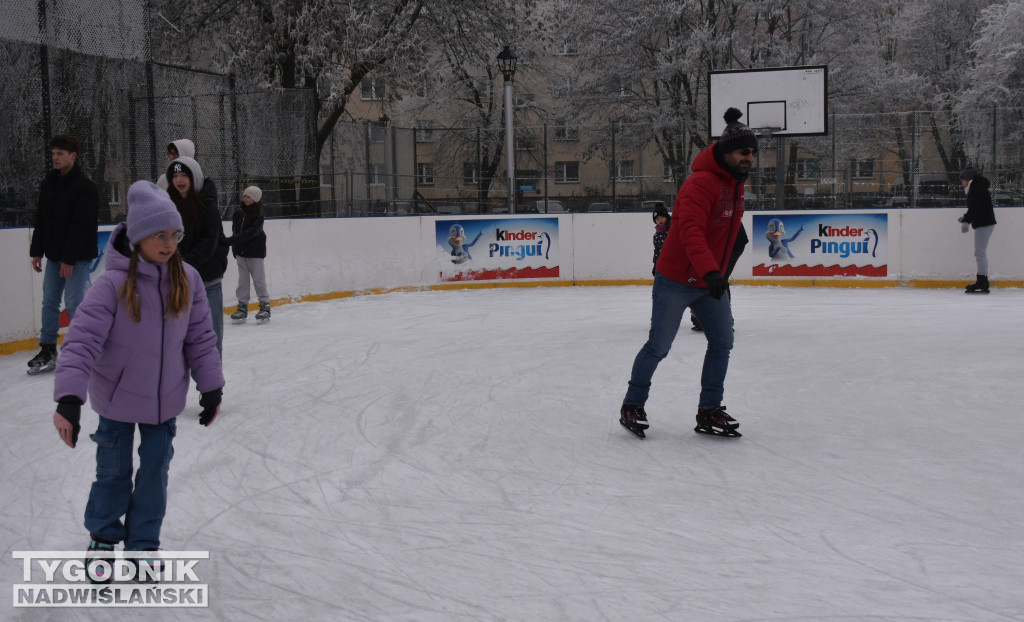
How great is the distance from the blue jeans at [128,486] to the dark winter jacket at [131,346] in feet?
0.26

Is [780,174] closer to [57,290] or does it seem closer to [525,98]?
[57,290]

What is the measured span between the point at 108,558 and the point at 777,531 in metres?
2.28

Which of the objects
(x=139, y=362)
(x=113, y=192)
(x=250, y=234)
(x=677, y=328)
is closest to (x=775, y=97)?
(x=250, y=234)

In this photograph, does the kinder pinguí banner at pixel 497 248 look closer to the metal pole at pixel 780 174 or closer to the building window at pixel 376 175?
the building window at pixel 376 175

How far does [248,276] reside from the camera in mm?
10016

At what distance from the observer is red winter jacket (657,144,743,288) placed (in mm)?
4633

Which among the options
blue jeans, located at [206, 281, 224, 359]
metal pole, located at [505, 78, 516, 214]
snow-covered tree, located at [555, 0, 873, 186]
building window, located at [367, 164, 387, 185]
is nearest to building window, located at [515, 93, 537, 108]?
snow-covered tree, located at [555, 0, 873, 186]

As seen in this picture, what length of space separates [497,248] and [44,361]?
827cm

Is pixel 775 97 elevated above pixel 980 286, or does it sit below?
above

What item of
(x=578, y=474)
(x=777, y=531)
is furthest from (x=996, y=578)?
(x=578, y=474)

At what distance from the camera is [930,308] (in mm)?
10859

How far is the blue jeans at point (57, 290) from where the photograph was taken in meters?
6.88

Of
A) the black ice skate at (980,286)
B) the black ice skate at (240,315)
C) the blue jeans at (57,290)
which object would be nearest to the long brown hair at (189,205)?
the blue jeans at (57,290)

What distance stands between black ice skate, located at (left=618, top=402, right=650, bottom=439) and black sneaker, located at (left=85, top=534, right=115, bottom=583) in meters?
2.72
